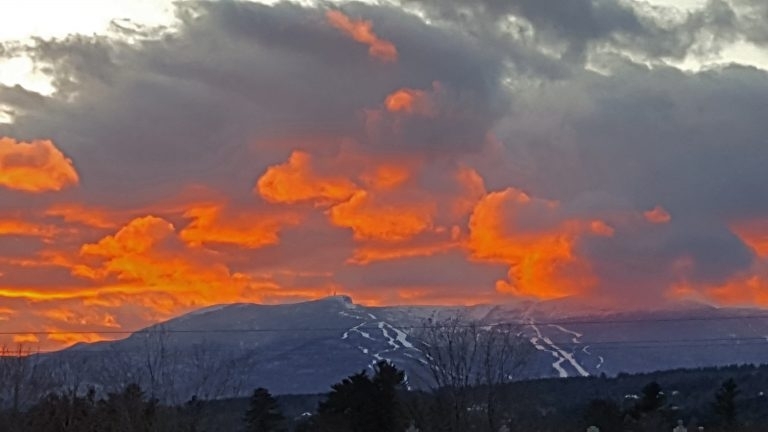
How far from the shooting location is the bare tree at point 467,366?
71.2 meters

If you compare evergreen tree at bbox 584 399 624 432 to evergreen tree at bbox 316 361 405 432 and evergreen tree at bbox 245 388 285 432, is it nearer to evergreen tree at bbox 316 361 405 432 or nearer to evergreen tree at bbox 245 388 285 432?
evergreen tree at bbox 316 361 405 432

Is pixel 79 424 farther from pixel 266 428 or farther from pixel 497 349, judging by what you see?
pixel 497 349

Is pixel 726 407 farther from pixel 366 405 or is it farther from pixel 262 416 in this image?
pixel 366 405

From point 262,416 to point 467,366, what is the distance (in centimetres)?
1484

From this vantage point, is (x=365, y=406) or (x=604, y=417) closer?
(x=365, y=406)

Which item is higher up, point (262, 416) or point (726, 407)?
point (726, 407)

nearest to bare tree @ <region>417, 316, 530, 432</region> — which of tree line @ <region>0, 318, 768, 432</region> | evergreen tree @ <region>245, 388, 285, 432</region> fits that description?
tree line @ <region>0, 318, 768, 432</region>

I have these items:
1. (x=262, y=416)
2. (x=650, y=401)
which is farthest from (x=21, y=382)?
(x=650, y=401)

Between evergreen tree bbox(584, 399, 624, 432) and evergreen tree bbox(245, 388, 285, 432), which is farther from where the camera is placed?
evergreen tree bbox(245, 388, 285, 432)

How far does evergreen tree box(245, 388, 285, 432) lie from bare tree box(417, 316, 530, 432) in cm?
1122

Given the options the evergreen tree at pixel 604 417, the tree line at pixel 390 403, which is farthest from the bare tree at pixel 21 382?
the evergreen tree at pixel 604 417

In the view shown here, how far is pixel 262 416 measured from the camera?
271 feet

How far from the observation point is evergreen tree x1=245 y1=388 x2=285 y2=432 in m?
81.4

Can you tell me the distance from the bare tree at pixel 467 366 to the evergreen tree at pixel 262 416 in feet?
36.8
